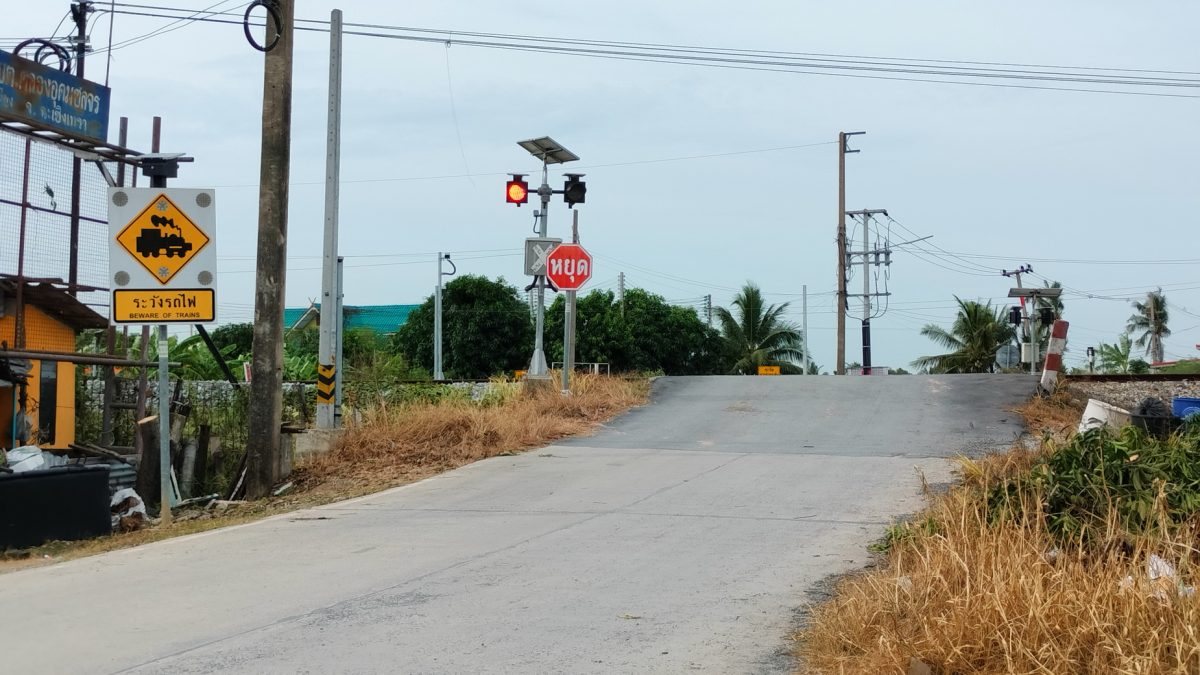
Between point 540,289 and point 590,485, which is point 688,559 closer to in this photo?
point 590,485

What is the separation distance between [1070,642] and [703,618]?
7.58 feet

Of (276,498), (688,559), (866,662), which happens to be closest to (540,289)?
(276,498)

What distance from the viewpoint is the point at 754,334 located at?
53.2 meters

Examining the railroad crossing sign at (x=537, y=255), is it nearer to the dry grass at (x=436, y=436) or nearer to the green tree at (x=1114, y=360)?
the dry grass at (x=436, y=436)

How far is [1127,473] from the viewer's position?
6.78 m

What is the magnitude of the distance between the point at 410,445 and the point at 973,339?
42.6 meters

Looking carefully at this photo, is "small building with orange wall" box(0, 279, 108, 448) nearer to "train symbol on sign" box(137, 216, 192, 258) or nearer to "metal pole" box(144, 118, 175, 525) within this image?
"metal pole" box(144, 118, 175, 525)

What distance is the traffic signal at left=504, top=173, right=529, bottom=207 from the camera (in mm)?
17047

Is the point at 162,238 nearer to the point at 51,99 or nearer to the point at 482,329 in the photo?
the point at 51,99

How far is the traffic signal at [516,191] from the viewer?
1705 cm

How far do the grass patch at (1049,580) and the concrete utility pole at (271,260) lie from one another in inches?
303

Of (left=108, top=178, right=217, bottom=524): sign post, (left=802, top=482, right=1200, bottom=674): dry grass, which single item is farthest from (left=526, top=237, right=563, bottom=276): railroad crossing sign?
(left=802, top=482, right=1200, bottom=674): dry grass

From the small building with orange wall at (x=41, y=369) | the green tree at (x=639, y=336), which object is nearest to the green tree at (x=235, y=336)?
the green tree at (x=639, y=336)

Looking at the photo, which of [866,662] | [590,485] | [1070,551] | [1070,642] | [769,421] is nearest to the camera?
[1070,642]
